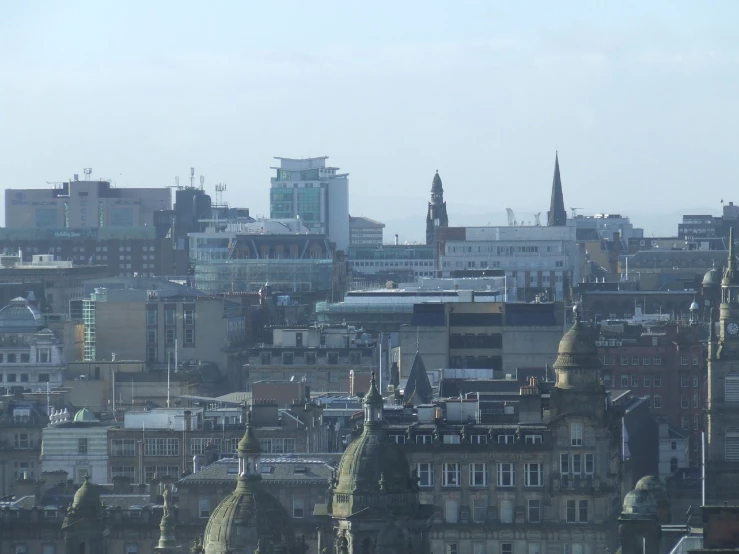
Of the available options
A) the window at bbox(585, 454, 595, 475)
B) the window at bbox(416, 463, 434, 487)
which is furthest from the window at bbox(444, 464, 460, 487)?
the window at bbox(585, 454, 595, 475)

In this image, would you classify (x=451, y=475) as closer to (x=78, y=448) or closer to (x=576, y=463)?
(x=576, y=463)

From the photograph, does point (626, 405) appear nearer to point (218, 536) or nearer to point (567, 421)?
point (567, 421)

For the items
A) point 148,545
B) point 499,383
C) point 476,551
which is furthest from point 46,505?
point 499,383

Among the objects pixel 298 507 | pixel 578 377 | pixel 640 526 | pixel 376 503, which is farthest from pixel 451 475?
pixel 376 503

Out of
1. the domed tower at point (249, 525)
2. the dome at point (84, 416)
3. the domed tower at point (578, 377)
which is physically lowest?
the domed tower at point (249, 525)

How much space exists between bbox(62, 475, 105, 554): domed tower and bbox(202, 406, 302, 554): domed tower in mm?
19832

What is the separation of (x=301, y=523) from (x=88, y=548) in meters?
20.4

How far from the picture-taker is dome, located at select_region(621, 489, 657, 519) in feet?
424

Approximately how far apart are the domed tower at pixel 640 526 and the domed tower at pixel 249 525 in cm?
1599

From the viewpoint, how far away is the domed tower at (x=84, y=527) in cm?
13625

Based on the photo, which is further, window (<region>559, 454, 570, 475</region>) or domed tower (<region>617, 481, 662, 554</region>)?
window (<region>559, 454, 570, 475</region>)

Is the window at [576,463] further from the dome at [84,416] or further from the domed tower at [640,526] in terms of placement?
the dome at [84,416]

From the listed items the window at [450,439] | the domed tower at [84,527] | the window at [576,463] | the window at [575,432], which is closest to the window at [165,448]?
the window at [450,439]

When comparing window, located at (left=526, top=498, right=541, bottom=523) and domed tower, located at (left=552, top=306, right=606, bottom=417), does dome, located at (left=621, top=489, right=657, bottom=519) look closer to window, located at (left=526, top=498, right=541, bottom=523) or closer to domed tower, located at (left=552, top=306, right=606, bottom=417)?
window, located at (left=526, top=498, right=541, bottom=523)
